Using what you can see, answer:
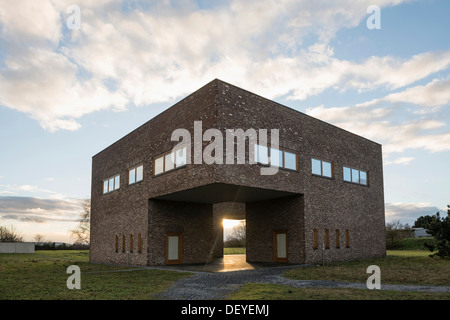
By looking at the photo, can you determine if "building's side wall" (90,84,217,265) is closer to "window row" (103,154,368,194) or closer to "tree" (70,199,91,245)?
"window row" (103,154,368,194)

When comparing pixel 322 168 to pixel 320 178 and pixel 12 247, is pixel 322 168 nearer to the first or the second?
pixel 320 178

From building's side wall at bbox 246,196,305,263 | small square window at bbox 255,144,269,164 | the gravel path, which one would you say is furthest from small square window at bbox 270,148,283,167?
the gravel path

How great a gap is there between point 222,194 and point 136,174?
5.84 m

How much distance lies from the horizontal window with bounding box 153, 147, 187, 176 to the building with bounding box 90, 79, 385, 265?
0.19 feet

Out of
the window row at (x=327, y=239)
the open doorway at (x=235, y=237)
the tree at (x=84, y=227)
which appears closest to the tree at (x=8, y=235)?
the tree at (x=84, y=227)

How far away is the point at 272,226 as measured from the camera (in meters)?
20.7

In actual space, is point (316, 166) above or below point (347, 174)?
above

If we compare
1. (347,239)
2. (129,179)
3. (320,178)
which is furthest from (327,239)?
(129,179)

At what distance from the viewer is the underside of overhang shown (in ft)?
54.5

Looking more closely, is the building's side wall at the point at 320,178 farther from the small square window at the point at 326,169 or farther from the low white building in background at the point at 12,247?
the low white building in background at the point at 12,247
